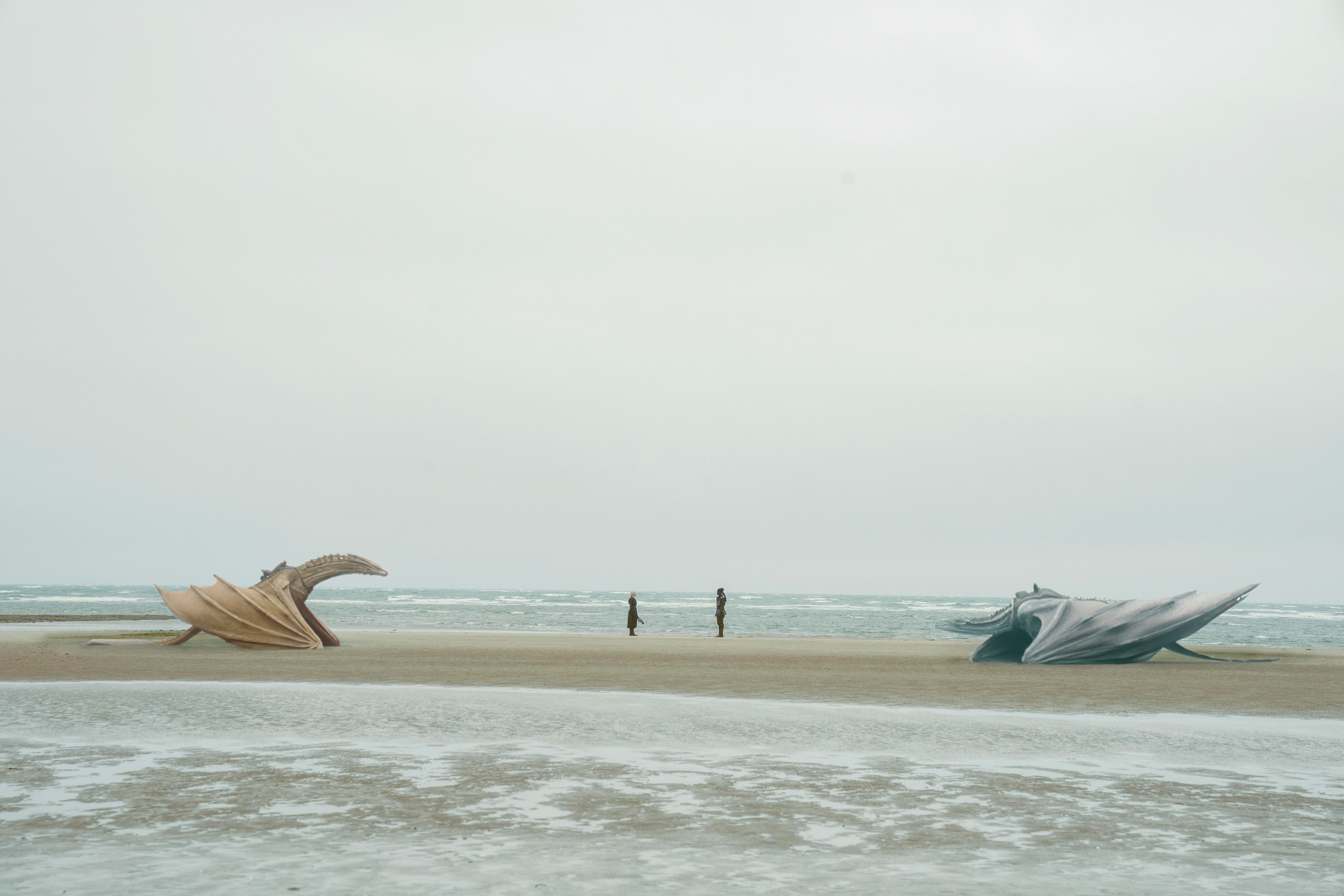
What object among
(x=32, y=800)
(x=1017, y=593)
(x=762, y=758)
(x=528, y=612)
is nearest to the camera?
(x=32, y=800)

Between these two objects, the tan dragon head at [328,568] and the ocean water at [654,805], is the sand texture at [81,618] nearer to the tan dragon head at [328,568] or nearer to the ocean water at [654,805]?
the tan dragon head at [328,568]

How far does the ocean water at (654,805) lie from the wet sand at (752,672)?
3.22 meters

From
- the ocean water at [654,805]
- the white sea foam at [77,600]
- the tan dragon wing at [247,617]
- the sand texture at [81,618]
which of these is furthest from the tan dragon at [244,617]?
the white sea foam at [77,600]

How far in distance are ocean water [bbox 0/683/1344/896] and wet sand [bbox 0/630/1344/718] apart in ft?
10.6

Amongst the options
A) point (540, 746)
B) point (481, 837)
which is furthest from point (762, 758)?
point (481, 837)

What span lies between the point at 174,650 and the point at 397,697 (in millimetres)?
12214

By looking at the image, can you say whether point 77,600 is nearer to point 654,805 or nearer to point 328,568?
point 328,568

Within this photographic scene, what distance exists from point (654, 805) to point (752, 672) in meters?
13.1

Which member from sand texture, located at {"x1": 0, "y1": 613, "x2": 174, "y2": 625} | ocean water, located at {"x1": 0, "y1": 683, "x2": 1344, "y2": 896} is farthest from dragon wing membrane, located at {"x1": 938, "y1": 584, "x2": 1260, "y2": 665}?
sand texture, located at {"x1": 0, "y1": 613, "x2": 174, "y2": 625}

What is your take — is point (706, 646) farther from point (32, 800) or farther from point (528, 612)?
point (528, 612)

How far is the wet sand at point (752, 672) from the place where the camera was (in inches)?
585

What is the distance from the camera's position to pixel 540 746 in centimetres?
931

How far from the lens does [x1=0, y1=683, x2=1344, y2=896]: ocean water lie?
501 cm

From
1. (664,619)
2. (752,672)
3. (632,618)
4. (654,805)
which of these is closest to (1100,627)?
(752,672)
